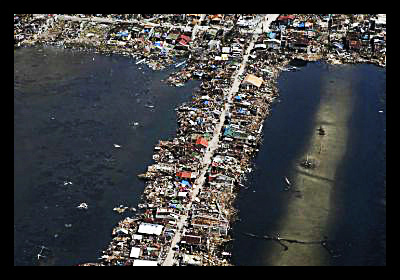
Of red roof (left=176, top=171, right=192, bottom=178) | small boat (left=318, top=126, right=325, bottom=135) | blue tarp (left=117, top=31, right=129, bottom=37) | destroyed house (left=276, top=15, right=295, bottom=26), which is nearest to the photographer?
red roof (left=176, top=171, right=192, bottom=178)

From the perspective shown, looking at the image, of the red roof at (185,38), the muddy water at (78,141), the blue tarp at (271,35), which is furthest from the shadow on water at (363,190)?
the red roof at (185,38)

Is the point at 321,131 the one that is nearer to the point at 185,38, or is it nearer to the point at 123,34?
the point at 185,38

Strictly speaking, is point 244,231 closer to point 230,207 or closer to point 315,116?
point 230,207

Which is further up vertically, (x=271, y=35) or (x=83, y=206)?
(x=271, y=35)

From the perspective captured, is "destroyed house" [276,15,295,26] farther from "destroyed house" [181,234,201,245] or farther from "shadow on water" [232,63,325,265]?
"destroyed house" [181,234,201,245]

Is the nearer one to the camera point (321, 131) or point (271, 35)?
point (321, 131)

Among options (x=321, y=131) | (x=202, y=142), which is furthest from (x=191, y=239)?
(x=321, y=131)

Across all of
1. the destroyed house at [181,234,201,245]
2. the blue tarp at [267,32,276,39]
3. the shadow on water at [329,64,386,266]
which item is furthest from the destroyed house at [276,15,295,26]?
the destroyed house at [181,234,201,245]

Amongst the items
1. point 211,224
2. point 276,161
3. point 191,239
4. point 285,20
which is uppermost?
point 285,20
